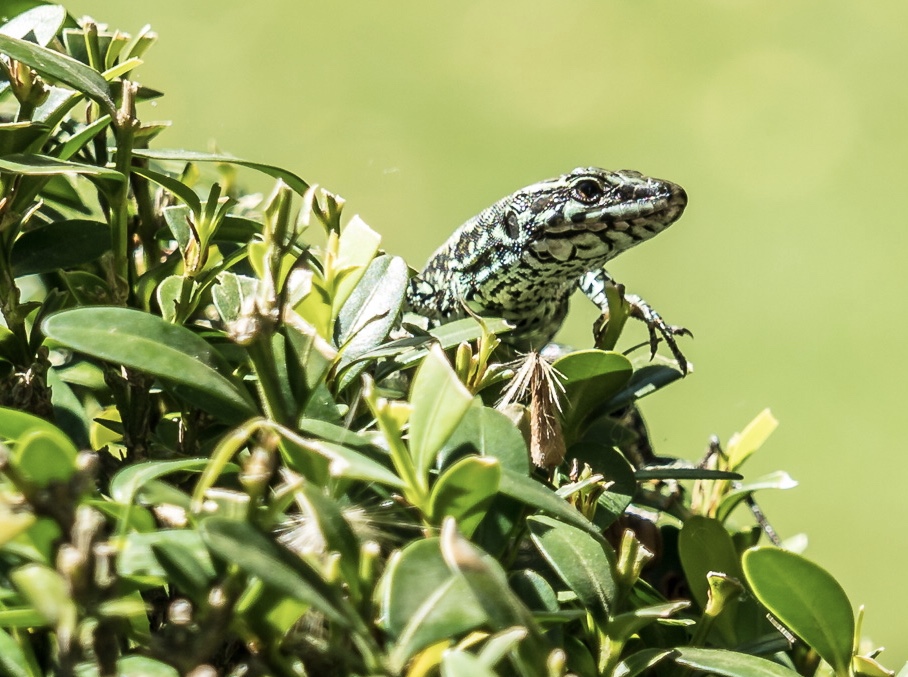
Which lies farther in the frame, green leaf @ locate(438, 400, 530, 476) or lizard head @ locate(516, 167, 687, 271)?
lizard head @ locate(516, 167, 687, 271)

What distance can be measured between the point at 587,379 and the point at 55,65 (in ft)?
1.56

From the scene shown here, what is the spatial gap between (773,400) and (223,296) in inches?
173

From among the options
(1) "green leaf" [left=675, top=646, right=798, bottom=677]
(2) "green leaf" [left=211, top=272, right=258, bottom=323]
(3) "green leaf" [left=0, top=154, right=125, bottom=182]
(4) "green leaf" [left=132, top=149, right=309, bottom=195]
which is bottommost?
(1) "green leaf" [left=675, top=646, right=798, bottom=677]

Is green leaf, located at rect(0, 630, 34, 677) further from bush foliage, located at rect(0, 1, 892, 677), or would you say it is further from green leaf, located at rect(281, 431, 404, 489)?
green leaf, located at rect(281, 431, 404, 489)

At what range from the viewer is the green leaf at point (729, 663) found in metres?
0.70

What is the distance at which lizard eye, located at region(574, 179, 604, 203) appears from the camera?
194 centimetres

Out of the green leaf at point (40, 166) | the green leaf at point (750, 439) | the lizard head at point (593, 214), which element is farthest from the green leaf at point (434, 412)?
the lizard head at point (593, 214)

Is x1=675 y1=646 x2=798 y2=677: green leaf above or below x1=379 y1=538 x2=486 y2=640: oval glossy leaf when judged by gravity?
below

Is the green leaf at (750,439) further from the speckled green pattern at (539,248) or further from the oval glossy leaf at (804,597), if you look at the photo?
the speckled green pattern at (539,248)

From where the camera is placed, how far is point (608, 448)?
92cm

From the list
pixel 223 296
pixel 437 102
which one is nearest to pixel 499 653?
pixel 223 296

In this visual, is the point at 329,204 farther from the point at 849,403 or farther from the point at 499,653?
the point at 849,403

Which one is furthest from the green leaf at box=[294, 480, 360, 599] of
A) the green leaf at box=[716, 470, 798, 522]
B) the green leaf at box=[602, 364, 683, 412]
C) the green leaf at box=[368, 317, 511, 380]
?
the green leaf at box=[716, 470, 798, 522]

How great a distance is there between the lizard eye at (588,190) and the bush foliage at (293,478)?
0.89m
